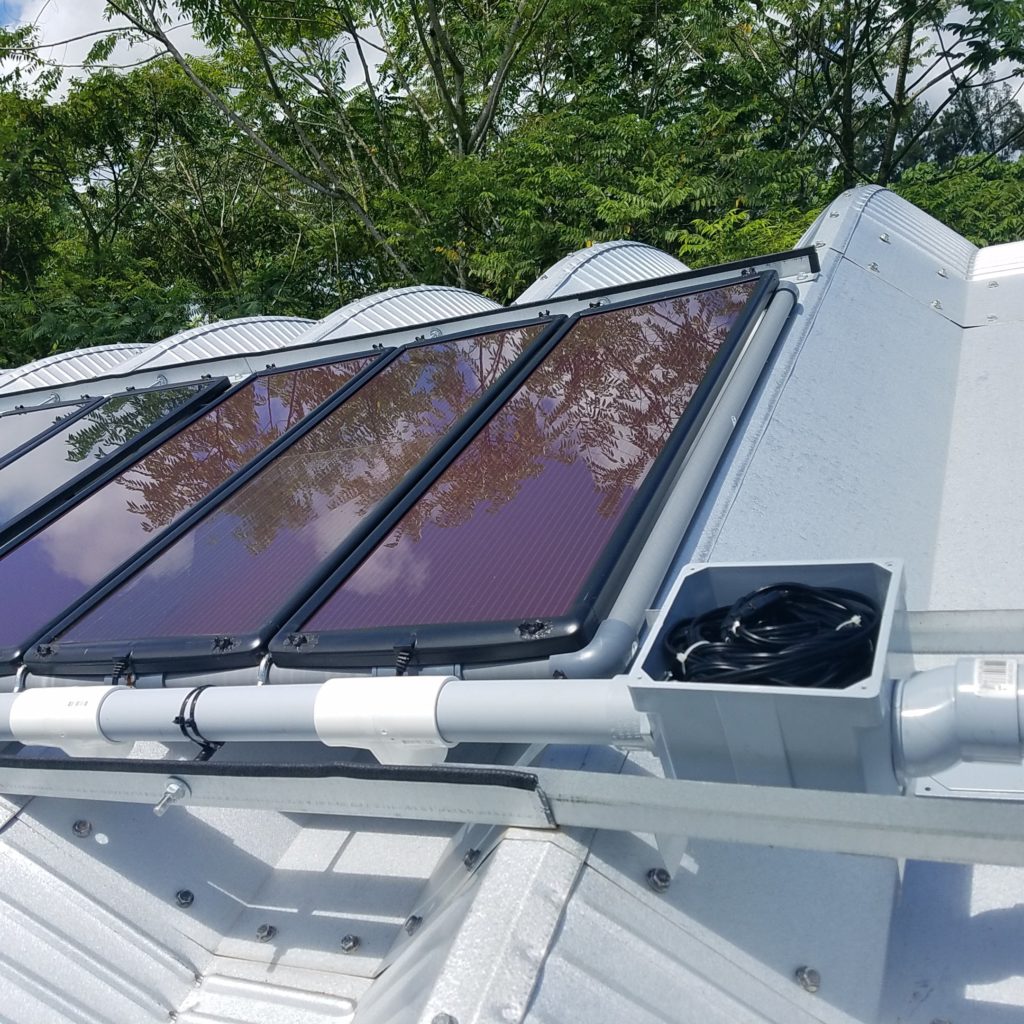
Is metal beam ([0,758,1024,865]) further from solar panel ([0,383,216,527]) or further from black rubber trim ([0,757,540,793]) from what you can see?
solar panel ([0,383,216,527])

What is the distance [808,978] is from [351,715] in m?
1.01

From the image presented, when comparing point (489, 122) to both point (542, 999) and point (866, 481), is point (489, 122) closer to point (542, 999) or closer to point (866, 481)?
point (866, 481)

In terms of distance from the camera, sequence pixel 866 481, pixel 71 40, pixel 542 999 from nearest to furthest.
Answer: pixel 542 999, pixel 866 481, pixel 71 40

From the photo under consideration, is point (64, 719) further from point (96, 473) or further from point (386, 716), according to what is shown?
point (96, 473)

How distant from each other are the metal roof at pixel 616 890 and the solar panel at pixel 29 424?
2628 millimetres

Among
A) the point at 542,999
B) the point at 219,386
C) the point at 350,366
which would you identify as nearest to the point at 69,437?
the point at 219,386

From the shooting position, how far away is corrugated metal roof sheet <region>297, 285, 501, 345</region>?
21.0 feet

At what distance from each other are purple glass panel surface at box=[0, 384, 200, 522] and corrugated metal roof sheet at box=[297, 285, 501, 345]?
5.04 feet

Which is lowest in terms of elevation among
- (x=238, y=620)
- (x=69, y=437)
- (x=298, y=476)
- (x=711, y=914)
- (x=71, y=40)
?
(x=711, y=914)

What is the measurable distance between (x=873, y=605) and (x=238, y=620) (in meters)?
1.60

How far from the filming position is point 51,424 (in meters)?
5.10

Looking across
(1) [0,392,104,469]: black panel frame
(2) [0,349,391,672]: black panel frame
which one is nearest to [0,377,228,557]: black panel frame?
(2) [0,349,391,672]: black panel frame

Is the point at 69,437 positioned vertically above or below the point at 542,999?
above

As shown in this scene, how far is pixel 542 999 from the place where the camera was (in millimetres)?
1609
